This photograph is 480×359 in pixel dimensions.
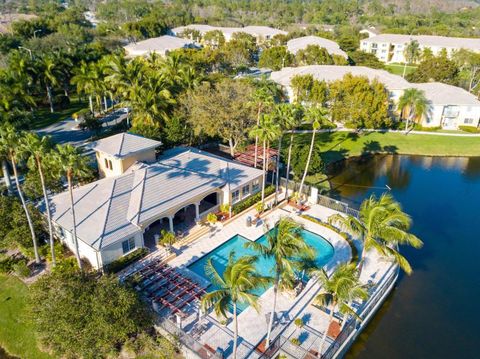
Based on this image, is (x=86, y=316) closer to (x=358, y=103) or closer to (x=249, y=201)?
(x=249, y=201)

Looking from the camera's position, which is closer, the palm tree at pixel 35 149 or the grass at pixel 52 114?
the palm tree at pixel 35 149

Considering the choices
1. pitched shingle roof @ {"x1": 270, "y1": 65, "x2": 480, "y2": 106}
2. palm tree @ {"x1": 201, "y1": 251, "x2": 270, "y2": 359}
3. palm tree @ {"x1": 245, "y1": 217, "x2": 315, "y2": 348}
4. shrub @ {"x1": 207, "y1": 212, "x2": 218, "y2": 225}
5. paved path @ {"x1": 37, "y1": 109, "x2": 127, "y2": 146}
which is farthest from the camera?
pitched shingle roof @ {"x1": 270, "y1": 65, "x2": 480, "y2": 106}

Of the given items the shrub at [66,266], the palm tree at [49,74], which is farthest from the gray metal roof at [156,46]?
the shrub at [66,266]

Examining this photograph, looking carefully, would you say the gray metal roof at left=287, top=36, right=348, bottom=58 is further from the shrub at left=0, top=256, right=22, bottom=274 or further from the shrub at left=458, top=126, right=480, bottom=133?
the shrub at left=0, top=256, right=22, bottom=274

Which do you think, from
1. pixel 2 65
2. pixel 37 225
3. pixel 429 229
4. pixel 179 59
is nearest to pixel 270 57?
pixel 179 59

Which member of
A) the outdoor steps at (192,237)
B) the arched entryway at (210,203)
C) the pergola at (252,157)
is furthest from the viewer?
the pergola at (252,157)

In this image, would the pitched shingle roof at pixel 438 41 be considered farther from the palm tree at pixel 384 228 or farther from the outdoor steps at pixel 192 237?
the outdoor steps at pixel 192 237

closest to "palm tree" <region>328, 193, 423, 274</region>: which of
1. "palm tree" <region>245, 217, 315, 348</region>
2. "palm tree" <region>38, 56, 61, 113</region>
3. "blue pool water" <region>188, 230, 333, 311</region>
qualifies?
"palm tree" <region>245, 217, 315, 348</region>
